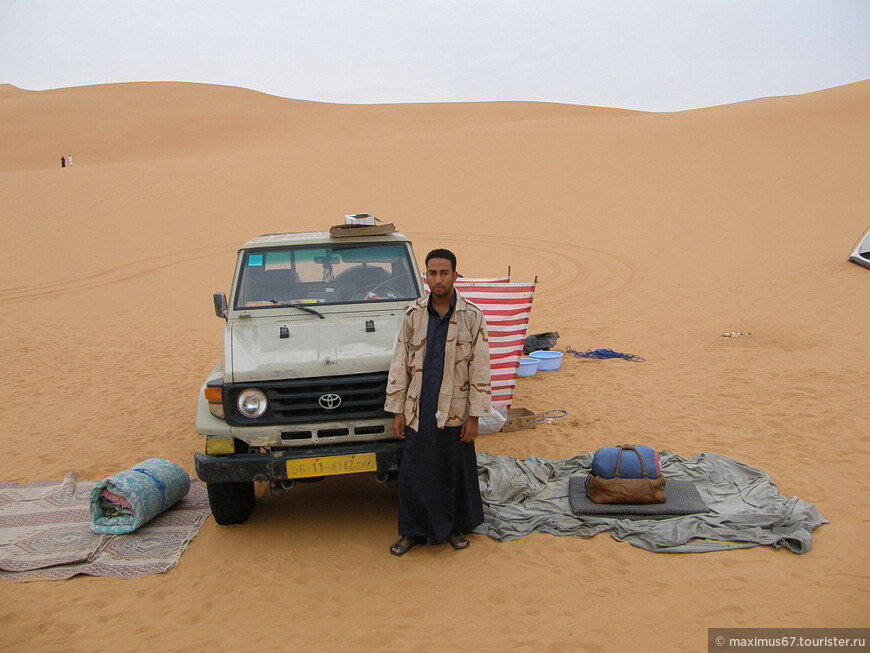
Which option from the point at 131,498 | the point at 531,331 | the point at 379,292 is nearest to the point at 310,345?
the point at 379,292

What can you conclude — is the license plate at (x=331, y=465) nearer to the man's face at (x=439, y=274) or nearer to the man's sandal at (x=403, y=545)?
the man's sandal at (x=403, y=545)

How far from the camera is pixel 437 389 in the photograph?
4.46 metres

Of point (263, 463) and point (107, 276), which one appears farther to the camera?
point (107, 276)

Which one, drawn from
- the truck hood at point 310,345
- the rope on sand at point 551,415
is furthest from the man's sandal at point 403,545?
the rope on sand at point 551,415

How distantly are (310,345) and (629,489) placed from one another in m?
2.45

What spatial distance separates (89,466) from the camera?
6562 millimetres

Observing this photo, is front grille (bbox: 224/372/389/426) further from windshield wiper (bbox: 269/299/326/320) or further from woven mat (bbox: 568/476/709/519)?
woven mat (bbox: 568/476/709/519)

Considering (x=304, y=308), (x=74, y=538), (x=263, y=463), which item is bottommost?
(x=74, y=538)

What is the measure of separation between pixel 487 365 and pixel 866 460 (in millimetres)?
3543

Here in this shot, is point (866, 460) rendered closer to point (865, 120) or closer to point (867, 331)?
point (867, 331)

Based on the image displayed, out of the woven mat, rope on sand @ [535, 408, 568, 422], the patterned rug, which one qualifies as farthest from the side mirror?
rope on sand @ [535, 408, 568, 422]

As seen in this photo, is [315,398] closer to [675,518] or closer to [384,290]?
[384,290]

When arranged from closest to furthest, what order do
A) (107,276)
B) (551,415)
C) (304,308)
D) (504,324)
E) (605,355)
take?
(304,308) < (504,324) < (551,415) < (605,355) < (107,276)

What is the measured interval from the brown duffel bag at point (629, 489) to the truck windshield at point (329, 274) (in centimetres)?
202
